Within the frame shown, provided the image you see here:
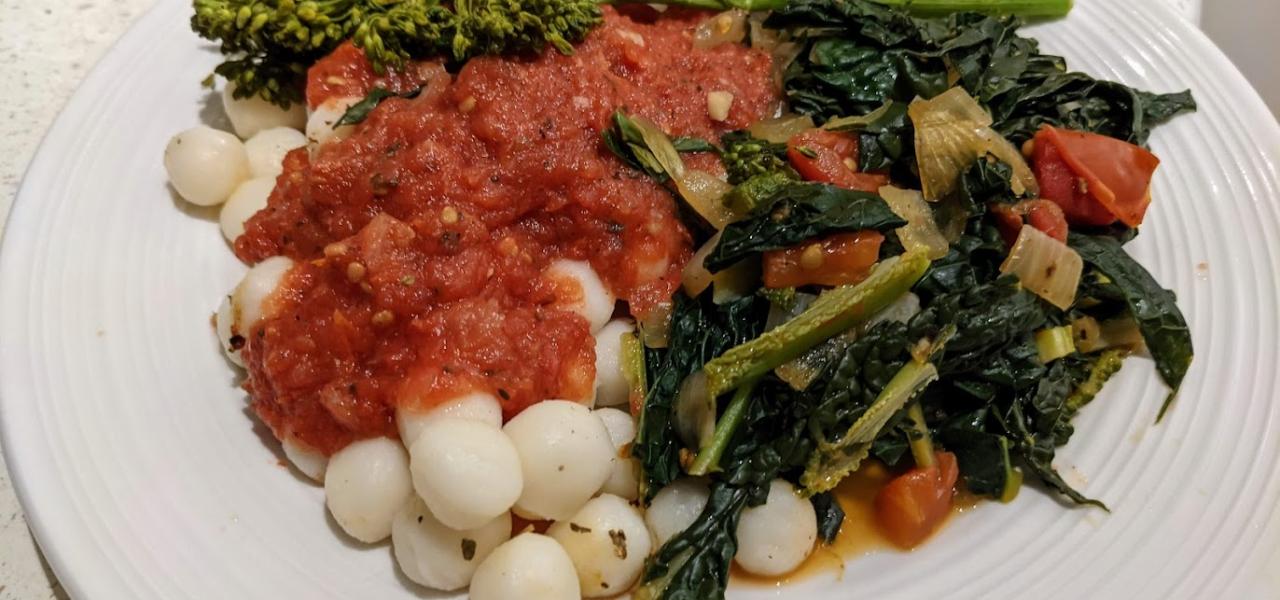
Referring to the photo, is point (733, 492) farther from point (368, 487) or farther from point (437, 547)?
point (368, 487)

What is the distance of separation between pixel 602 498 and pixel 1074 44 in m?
2.71

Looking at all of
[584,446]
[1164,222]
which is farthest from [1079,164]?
[584,446]

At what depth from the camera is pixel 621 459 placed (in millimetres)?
2629

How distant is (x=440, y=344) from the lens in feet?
8.33

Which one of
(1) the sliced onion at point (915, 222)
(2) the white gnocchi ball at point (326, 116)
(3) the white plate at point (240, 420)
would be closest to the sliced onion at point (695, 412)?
(3) the white plate at point (240, 420)

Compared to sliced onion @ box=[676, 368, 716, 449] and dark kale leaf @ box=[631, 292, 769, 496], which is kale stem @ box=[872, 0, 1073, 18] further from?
sliced onion @ box=[676, 368, 716, 449]

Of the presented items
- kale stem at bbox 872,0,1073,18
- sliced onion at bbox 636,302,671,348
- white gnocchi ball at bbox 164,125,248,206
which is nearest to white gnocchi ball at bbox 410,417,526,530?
sliced onion at bbox 636,302,671,348

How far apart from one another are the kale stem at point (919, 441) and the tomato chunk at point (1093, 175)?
0.89 metres

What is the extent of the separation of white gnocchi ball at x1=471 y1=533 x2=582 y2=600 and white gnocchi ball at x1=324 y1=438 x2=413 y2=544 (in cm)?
31

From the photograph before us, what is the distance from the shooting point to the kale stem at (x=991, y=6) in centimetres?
354

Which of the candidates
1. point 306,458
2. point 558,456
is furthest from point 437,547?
point 306,458

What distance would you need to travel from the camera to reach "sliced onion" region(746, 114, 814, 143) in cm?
310

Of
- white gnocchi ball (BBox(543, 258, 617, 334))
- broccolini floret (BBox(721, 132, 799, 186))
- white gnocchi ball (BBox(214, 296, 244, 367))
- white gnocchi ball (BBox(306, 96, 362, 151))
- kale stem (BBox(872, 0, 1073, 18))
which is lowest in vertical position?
white gnocchi ball (BBox(214, 296, 244, 367))

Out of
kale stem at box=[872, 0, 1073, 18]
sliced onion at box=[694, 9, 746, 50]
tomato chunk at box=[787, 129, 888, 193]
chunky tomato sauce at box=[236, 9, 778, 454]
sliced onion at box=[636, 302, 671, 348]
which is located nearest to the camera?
chunky tomato sauce at box=[236, 9, 778, 454]
